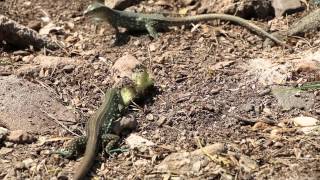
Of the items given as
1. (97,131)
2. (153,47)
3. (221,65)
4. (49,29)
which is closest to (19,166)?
(97,131)

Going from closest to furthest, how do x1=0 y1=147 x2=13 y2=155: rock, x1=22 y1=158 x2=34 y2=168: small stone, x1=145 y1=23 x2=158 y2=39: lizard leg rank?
x1=22 y1=158 x2=34 y2=168: small stone → x1=0 y1=147 x2=13 y2=155: rock → x1=145 y1=23 x2=158 y2=39: lizard leg

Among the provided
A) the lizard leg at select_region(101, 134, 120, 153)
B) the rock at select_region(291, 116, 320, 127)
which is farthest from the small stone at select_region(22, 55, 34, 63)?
the rock at select_region(291, 116, 320, 127)

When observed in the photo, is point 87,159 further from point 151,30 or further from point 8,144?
point 151,30

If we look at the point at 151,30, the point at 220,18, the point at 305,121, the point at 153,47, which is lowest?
the point at 305,121

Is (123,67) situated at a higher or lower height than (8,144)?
higher

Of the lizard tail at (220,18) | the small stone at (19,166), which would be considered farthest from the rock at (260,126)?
the small stone at (19,166)

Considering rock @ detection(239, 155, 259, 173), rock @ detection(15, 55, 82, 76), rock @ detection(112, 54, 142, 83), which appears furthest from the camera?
rock @ detection(15, 55, 82, 76)

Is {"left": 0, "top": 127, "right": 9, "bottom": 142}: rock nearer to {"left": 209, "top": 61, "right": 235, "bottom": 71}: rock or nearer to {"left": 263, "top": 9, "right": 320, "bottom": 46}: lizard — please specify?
{"left": 209, "top": 61, "right": 235, "bottom": 71}: rock

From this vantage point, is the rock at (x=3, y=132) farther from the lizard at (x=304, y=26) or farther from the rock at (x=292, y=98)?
the lizard at (x=304, y=26)
